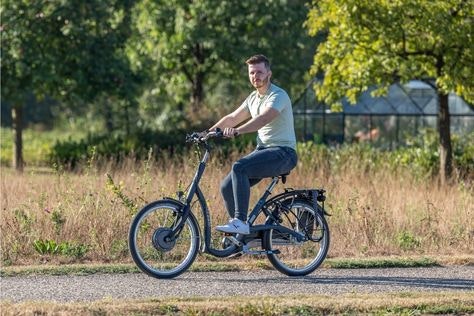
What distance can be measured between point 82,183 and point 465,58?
27.8 feet

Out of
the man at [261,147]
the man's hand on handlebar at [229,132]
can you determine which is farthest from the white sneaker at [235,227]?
the man's hand on handlebar at [229,132]

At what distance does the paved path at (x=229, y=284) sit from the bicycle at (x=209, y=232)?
16 cm

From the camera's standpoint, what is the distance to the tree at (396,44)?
19.1m

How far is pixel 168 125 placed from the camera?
29.5 meters

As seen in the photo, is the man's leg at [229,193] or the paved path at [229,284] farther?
the man's leg at [229,193]

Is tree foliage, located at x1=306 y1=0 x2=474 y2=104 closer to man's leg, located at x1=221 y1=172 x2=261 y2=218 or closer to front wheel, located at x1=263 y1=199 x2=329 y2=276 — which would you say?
front wheel, located at x1=263 y1=199 x2=329 y2=276

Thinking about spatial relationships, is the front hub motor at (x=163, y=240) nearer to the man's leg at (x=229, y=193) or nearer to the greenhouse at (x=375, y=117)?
the man's leg at (x=229, y=193)

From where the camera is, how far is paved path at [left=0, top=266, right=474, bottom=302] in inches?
352

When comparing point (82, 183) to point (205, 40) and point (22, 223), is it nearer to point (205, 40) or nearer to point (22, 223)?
point (22, 223)

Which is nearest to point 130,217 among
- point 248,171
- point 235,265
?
point 235,265

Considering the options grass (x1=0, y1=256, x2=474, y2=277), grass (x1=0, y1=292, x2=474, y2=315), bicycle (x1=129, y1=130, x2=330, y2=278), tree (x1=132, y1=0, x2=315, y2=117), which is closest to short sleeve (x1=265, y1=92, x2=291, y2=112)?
bicycle (x1=129, y1=130, x2=330, y2=278)

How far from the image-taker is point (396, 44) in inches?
781

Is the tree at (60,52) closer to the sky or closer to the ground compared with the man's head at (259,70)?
closer to the sky

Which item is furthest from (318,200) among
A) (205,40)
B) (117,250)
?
(205,40)
